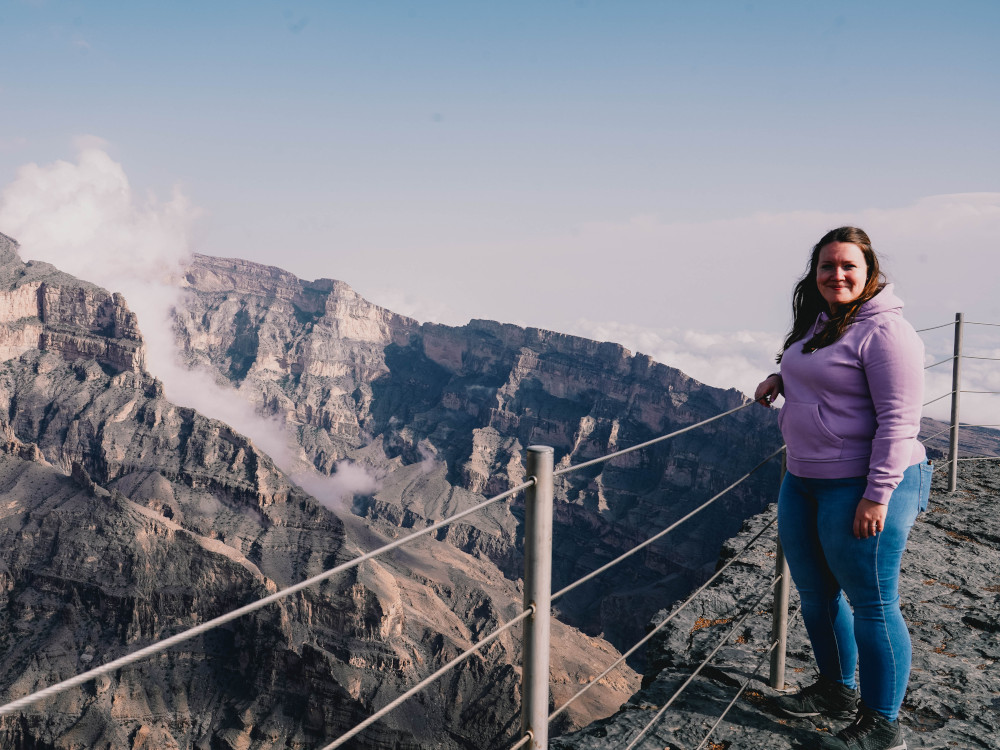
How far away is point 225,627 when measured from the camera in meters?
45.6

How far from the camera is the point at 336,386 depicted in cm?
15438

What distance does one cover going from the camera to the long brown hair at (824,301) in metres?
2.70

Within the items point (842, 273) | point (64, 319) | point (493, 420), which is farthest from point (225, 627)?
point (493, 420)

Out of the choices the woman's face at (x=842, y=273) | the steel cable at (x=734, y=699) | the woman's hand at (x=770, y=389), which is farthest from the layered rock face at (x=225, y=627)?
the woman's face at (x=842, y=273)

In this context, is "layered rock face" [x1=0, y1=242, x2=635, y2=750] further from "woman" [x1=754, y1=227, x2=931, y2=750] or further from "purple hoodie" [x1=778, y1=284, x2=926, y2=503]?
"purple hoodie" [x1=778, y1=284, x2=926, y2=503]

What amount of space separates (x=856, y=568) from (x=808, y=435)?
583 mm

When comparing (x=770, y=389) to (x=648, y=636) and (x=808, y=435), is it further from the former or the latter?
(x=648, y=636)

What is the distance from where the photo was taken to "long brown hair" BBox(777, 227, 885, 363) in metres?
2.70

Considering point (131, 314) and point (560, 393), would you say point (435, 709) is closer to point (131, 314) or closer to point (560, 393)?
point (131, 314)

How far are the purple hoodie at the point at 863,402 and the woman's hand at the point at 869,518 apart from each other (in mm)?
35

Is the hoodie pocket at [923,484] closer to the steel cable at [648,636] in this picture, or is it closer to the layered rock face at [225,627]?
the steel cable at [648,636]

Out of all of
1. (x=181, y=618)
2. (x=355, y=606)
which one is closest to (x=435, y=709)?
(x=355, y=606)

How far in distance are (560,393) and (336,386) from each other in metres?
60.9

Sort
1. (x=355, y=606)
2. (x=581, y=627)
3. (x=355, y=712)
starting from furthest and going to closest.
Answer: (x=581, y=627) < (x=355, y=606) < (x=355, y=712)
